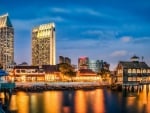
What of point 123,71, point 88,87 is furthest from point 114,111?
point 88,87

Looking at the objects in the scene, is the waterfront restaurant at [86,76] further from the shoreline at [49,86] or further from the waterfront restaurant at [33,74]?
the shoreline at [49,86]

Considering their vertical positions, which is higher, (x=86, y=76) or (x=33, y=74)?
(x=33, y=74)

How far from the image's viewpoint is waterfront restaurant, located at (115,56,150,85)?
11744 cm

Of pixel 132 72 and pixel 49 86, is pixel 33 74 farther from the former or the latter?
pixel 132 72

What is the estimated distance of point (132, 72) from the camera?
119m

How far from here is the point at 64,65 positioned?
170 m

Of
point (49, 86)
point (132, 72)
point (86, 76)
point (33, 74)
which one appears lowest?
point (49, 86)

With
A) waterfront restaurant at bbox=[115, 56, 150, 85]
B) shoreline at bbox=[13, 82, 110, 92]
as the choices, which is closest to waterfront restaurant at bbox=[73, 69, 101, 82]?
shoreline at bbox=[13, 82, 110, 92]

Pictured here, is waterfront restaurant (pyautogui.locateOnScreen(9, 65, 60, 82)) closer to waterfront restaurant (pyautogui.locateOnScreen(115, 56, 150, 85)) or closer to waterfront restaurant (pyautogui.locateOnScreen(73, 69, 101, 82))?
waterfront restaurant (pyautogui.locateOnScreen(73, 69, 101, 82))

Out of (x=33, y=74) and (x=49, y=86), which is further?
(x=33, y=74)

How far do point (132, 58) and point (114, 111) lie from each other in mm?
63093

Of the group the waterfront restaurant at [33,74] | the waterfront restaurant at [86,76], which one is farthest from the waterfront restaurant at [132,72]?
the waterfront restaurant at [86,76]

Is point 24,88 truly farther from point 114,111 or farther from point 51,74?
point 114,111

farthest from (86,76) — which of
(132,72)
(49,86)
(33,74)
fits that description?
(132,72)
